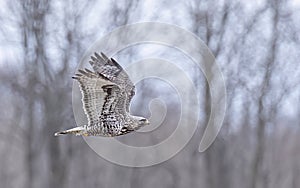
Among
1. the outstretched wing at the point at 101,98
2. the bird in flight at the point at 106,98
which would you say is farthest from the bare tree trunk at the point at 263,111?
the outstretched wing at the point at 101,98

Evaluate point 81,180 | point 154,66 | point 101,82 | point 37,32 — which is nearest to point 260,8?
point 154,66

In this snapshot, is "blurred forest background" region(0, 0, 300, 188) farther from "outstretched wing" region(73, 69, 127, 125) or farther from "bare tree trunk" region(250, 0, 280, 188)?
"outstretched wing" region(73, 69, 127, 125)

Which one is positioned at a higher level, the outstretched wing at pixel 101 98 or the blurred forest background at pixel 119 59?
the blurred forest background at pixel 119 59

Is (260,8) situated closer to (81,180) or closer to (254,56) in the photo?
(254,56)

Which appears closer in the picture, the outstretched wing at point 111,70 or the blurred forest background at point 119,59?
the outstretched wing at point 111,70

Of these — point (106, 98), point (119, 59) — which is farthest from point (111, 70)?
point (119, 59)

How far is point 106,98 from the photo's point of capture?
734cm

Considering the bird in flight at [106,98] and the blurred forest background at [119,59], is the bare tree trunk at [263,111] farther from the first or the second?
the bird in flight at [106,98]

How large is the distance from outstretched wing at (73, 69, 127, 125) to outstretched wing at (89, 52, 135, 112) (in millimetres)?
50

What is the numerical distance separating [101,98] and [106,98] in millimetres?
59

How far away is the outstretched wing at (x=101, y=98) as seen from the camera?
716 cm

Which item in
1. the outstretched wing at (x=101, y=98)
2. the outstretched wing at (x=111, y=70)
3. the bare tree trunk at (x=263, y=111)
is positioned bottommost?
the outstretched wing at (x=101, y=98)

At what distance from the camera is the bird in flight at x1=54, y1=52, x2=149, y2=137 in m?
7.14

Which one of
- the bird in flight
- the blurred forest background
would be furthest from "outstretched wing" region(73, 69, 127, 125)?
the blurred forest background
